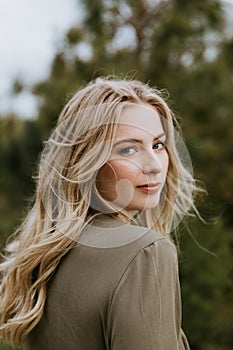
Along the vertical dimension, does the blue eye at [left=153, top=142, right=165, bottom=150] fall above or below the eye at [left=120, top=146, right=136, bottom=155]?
below

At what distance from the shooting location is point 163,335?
101cm

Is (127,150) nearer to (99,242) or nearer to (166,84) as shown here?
(99,242)

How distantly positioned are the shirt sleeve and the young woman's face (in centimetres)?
13

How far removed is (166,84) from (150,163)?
420 centimetres

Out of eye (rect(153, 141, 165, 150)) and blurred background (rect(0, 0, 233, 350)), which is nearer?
eye (rect(153, 141, 165, 150))

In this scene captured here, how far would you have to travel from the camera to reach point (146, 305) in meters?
1.00

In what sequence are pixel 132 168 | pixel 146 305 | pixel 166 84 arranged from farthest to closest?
pixel 166 84 < pixel 132 168 < pixel 146 305

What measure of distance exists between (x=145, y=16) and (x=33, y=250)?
15.1 feet

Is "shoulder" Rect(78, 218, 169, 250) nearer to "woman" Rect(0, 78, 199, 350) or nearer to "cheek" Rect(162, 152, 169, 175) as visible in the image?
"woman" Rect(0, 78, 199, 350)

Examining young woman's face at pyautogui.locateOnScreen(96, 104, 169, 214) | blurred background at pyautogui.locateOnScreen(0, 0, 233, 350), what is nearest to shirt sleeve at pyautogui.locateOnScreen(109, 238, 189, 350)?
young woman's face at pyautogui.locateOnScreen(96, 104, 169, 214)

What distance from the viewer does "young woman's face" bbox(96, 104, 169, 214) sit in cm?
113

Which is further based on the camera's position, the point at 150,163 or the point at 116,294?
the point at 150,163

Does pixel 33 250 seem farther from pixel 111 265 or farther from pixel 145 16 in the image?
pixel 145 16

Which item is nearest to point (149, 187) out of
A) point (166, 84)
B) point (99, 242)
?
point (99, 242)
